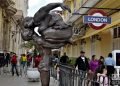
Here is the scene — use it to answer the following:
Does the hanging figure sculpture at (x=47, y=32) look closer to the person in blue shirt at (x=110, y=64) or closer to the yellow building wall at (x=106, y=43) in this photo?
the person in blue shirt at (x=110, y=64)

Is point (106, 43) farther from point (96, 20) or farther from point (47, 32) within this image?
point (47, 32)

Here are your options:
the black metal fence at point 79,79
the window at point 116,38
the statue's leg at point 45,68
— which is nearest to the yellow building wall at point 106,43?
the window at point 116,38

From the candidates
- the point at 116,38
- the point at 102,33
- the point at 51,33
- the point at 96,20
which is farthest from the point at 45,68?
the point at 102,33

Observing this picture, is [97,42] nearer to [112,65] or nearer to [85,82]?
[112,65]

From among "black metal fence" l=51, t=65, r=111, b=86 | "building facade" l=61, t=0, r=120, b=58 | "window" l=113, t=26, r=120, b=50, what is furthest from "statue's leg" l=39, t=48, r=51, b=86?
"window" l=113, t=26, r=120, b=50

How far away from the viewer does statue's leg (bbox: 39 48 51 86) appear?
10.1 m

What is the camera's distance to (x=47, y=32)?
10180 millimetres

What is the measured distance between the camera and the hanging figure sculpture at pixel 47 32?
32.8 ft

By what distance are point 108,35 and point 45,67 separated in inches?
810

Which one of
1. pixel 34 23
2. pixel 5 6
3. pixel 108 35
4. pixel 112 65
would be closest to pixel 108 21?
pixel 112 65

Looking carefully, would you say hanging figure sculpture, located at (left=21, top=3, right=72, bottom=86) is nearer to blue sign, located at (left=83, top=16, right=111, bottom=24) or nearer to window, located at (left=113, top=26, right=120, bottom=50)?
blue sign, located at (left=83, top=16, right=111, bottom=24)

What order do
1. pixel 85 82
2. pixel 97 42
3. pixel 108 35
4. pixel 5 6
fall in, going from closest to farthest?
pixel 85 82, pixel 108 35, pixel 97 42, pixel 5 6

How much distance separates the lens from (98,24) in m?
16.1

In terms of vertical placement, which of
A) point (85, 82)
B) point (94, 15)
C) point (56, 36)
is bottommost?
point (85, 82)
